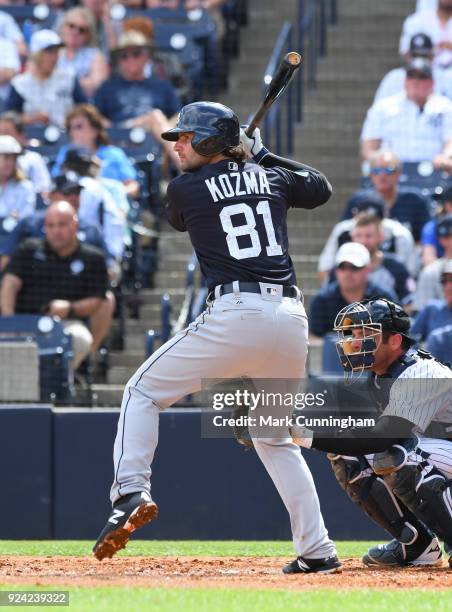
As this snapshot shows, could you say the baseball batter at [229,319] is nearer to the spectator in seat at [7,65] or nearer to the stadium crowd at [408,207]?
the stadium crowd at [408,207]

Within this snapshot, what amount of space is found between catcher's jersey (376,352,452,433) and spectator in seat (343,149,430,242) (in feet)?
14.8

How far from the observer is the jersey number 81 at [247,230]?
5242 millimetres

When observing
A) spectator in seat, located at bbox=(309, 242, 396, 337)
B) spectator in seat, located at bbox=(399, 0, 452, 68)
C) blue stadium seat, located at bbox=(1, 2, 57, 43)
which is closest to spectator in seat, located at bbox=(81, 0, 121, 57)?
blue stadium seat, located at bbox=(1, 2, 57, 43)

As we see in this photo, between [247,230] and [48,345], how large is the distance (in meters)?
3.79

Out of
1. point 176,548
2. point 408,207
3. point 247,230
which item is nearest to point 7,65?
point 408,207

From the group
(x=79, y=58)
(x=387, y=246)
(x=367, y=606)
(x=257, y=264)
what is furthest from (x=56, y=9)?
(x=367, y=606)

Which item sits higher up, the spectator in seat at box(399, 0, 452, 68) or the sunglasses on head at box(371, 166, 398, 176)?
the spectator in seat at box(399, 0, 452, 68)

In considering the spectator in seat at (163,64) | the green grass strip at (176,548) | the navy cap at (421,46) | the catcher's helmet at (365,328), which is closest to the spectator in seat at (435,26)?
the navy cap at (421,46)

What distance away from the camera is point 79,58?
41.0 ft

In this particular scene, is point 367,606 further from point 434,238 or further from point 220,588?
point 434,238

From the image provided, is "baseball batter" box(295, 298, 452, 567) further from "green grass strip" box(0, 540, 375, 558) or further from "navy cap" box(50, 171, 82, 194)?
"navy cap" box(50, 171, 82, 194)

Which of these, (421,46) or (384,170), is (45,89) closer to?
(421,46)

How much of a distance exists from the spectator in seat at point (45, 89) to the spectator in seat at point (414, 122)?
108 inches

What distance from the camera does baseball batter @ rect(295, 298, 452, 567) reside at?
5.28 meters
